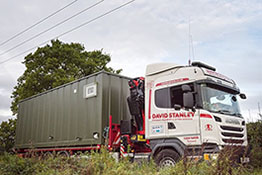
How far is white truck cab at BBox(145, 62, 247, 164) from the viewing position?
653 centimetres

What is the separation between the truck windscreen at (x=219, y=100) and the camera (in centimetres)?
673

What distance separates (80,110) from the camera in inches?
386

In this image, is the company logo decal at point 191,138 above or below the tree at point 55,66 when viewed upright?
below

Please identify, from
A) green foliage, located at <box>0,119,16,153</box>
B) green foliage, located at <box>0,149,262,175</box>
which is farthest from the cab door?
green foliage, located at <box>0,119,16,153</box>

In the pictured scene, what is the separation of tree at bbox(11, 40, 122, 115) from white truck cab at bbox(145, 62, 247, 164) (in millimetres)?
14130

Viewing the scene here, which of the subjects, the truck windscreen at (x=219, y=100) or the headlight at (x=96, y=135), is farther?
the headlight at (x=96, y=135)

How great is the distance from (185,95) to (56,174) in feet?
11.6

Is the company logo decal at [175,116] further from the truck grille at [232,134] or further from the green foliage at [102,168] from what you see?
the green foliage at [102,168]

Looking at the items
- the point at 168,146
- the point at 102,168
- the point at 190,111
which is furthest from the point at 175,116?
the point at 102,168

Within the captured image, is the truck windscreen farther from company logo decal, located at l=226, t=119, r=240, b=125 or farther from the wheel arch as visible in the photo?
the wheel arch

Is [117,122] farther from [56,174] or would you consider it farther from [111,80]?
[56,174]

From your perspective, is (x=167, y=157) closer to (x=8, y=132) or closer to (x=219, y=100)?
(x=219, y=100)

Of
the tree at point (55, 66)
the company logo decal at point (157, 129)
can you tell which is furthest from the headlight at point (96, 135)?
the tree at point (55, 66)

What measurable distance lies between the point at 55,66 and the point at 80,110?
13.2 meters
